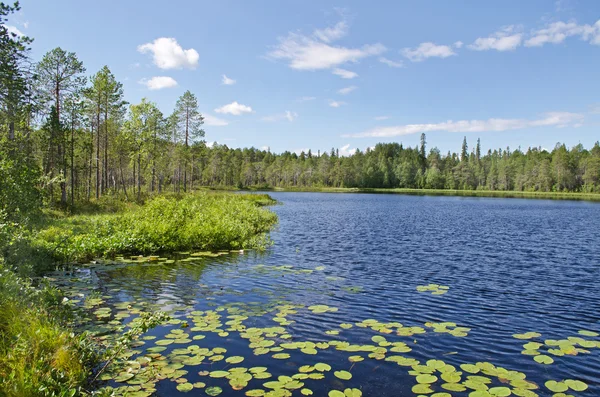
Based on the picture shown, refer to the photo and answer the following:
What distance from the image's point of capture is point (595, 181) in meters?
133

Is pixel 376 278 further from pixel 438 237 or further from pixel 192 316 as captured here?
pixel 438 237

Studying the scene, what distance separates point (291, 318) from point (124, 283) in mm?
6821

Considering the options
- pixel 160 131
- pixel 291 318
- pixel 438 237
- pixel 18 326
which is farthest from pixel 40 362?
pixel 160 131

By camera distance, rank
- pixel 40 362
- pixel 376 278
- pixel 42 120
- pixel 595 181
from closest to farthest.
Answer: pixel 40 362
pixel 376 278
pixel 42 120
pixel 595 181

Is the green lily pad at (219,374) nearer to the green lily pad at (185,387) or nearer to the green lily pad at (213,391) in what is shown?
the green lily pad at (213,391)

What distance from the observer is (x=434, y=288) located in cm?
1490

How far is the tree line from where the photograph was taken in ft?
72.9

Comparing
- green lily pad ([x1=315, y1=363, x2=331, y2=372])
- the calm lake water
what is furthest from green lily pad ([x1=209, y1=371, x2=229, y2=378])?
green lily pad ([x1=315, y1=363, x2=331, y2=372])

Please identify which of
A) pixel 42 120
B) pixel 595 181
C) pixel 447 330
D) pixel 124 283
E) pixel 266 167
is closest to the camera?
pixel 447 330

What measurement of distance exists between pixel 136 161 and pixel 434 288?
58.5 m

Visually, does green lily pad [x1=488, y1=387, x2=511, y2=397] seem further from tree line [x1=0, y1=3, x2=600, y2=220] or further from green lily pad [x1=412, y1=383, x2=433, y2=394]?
tree line [x1=0, y1=3, x2=600, y2=220]

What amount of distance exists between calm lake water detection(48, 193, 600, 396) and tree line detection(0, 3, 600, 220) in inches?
332

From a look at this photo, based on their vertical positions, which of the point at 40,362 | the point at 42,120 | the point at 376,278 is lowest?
the point at 376,278

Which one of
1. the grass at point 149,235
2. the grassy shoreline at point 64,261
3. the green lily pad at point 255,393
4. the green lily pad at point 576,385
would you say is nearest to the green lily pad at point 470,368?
the green lily pad at point 576,385
